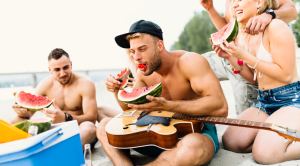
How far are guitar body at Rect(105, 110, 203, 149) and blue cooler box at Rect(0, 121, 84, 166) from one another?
2.37 feet

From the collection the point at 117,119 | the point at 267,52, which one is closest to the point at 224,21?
the point at 267,52

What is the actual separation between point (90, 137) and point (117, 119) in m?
0.72

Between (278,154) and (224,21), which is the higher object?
(224,21)

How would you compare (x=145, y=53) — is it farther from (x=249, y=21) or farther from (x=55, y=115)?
(x=55, y=115)

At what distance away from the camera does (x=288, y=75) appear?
3047mm


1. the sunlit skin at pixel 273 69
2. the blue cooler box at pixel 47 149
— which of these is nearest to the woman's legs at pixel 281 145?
the sunlit skin at pixel 273 69

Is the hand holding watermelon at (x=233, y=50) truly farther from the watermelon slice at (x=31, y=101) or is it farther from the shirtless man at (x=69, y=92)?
the watermelon slice at (x=31, y=101)

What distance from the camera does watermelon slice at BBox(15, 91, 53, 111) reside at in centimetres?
398

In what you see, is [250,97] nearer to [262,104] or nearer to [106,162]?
[262,104]

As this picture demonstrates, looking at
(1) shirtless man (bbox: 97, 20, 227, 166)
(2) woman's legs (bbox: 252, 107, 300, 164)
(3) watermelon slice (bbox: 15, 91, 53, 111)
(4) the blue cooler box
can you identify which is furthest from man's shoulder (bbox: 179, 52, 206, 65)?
(3) watermelon slice (bbox: 15, 91, 53, 111)

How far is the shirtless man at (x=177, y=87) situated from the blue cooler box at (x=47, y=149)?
85 cm

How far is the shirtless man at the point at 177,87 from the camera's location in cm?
283

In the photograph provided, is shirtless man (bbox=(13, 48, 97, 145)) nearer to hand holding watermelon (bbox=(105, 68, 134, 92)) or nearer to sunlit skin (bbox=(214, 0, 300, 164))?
hand holding watermelon (bbox=(105, 68, 134, 92))

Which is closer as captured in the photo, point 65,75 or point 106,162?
point 106,162
